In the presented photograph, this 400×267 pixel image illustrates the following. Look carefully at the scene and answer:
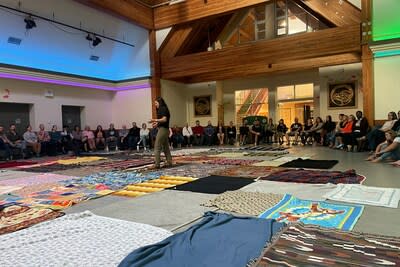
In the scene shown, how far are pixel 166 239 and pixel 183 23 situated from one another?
1054 centimetres

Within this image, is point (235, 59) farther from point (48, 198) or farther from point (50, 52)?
point (48, 198)

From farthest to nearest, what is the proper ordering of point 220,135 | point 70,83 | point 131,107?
point 131,107, point 220,135, point 70,83

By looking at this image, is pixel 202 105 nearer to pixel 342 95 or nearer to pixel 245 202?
pixel 342 95

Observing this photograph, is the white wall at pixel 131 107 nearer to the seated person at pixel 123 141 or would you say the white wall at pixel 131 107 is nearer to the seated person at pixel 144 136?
the seated person at pixel 123 141

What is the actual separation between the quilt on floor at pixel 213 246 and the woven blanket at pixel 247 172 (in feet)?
7.18

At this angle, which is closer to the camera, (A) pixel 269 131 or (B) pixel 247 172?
(B) pixel 247 172

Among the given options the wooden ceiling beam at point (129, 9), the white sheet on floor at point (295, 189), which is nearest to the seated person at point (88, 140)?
the wooden ceiling beam at point (129, 9)

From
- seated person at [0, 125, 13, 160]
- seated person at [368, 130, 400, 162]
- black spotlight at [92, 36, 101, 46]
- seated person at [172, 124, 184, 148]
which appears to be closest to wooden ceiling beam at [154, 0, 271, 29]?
black spotlight at [92, 36, 101, 46]

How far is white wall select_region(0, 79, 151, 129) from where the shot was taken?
1007cm

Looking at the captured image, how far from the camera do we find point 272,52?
10242 mm

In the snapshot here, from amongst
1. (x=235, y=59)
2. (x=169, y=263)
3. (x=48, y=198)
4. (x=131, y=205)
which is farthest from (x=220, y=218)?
(x=235, y=59)

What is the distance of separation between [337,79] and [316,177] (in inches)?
334

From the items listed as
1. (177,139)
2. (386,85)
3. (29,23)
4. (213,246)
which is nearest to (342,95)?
(386,85)

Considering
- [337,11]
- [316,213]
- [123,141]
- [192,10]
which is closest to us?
[316,213]
